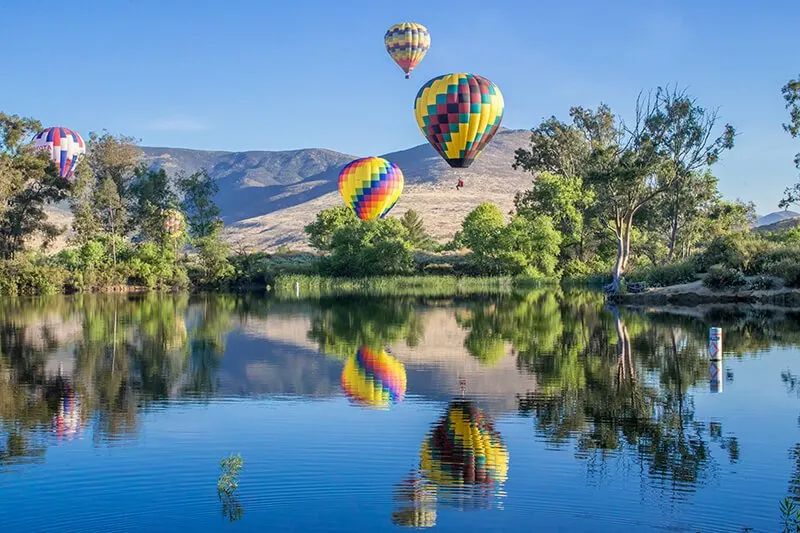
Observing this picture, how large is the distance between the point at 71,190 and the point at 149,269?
7.86 meters

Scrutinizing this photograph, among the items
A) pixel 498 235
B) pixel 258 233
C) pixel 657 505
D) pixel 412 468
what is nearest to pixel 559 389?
pixel 412 468

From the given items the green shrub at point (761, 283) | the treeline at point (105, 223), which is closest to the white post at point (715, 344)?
the green shrub at point (761, 283)

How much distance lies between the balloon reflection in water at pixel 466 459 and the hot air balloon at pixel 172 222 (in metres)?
62.1

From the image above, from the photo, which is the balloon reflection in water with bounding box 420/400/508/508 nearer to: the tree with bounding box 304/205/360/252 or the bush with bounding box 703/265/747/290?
the bush with bounding box 703/265/747/290

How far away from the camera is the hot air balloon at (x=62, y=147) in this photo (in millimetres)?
67312

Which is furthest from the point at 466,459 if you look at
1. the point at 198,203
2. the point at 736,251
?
the point at 198,203

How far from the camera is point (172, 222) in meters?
73.3

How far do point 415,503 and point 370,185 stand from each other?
183 feet

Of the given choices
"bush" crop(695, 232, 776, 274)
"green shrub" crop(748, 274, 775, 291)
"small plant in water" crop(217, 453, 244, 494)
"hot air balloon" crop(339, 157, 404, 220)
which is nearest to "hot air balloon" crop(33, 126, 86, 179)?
"hot air balloon" crop(339, 157, 404, 220)

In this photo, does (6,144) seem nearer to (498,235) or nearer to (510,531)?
(498,235)

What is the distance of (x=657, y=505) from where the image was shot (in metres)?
8.98

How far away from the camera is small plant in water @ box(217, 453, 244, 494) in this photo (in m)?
9.62

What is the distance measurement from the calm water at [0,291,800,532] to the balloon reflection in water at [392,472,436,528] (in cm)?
3

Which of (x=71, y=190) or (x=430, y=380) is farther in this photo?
(x=71, y=190)
